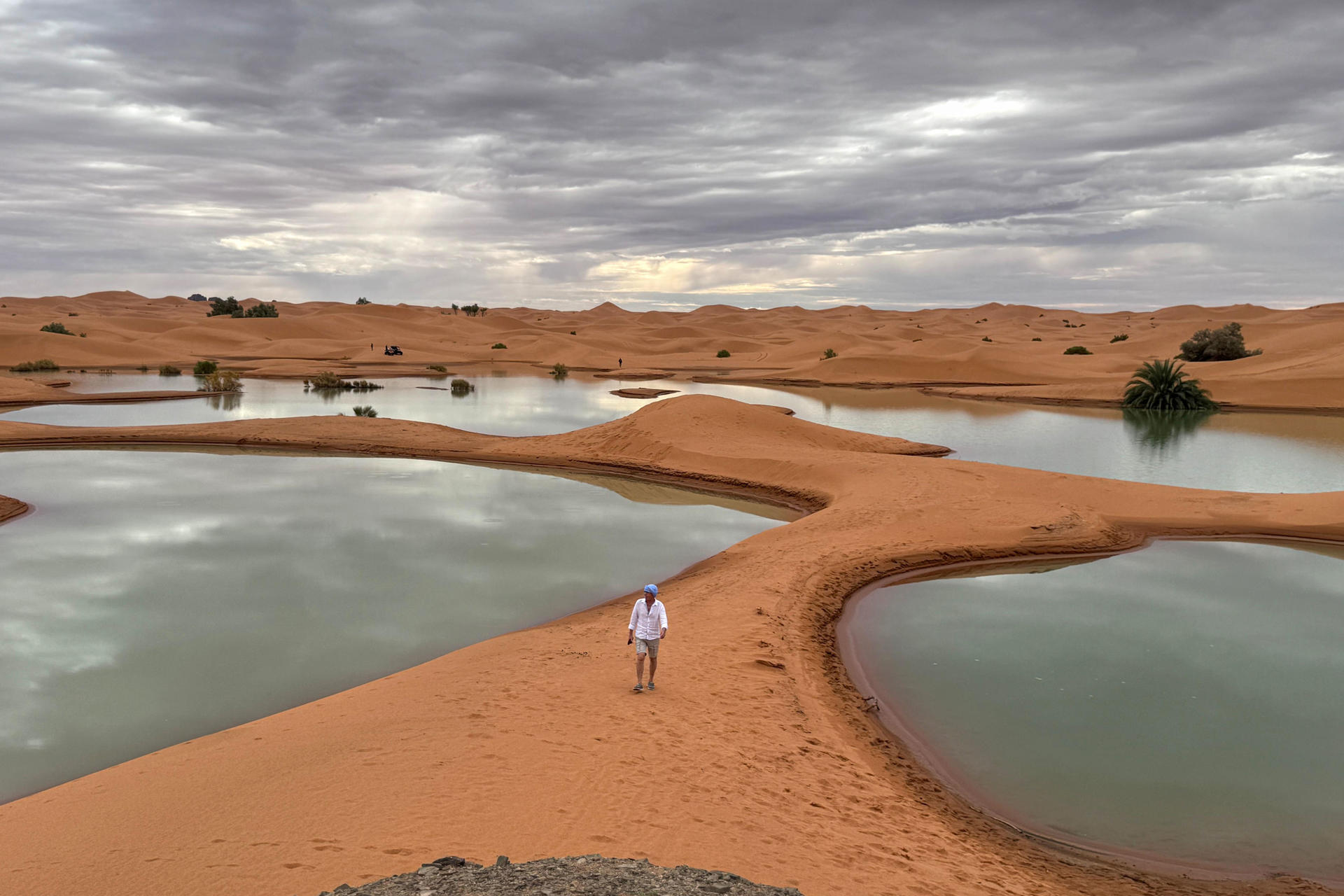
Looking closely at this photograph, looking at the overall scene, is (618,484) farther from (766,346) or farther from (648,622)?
(766,346)

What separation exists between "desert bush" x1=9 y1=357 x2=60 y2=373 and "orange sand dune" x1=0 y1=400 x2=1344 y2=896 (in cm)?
6747

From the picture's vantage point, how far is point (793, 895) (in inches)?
202

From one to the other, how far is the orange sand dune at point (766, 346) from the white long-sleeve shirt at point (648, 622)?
159 feet

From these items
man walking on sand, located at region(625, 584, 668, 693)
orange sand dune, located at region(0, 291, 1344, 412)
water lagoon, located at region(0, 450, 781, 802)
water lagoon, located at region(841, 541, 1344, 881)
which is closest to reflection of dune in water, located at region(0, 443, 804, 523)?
water lagoon, located at region(0, 450, 781, 802)

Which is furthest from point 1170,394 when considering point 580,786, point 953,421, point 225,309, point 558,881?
point 225,309

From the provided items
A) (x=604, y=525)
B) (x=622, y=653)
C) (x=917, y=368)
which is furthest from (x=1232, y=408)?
(x=622, y=653)

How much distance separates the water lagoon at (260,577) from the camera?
9820 millimetres

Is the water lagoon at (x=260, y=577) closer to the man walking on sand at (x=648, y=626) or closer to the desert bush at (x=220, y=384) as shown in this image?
the man walking on sand at (x=648, y=626)

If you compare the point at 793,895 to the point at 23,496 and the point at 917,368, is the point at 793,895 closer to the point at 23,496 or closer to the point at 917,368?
the point at 23,496

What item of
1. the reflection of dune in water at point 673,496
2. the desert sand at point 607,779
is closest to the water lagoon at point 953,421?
the reflection of dune in water at point 673,496

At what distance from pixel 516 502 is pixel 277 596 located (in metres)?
8.48

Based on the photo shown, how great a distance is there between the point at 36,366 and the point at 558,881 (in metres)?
74.7

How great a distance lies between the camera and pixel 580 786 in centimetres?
698

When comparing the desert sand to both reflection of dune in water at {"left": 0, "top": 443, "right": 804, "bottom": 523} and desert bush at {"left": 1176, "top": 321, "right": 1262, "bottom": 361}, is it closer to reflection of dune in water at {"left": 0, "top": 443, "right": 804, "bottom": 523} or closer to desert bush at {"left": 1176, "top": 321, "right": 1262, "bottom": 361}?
reflection of dune in water at {"left": 0, "top": 443, "right": 804, "bottom": 523}
